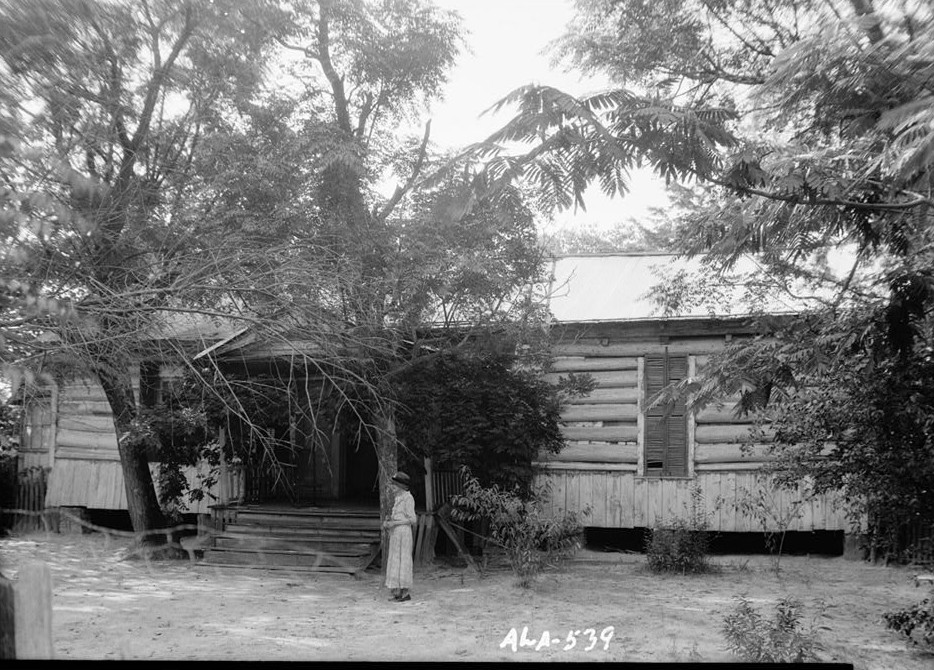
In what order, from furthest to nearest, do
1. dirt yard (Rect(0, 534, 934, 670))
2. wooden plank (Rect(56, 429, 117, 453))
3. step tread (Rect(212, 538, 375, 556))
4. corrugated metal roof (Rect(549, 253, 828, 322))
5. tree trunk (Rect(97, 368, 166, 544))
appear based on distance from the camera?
wooden plank (Rect(56, 429, 117, 453)), tree trunk (Rect(97, 368, 166, 544)), corrugated metal roof (Rect(549, 253, 828, 322)), step tread (Rect(212, 538, 375, 556)), dirt yard (Rect(0, 534, 934, 670))

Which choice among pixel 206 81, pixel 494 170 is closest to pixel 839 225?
pixel 494 170

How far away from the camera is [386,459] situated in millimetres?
10797

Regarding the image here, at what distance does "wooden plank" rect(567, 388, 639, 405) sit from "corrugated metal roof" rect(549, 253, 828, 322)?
45.1 inches

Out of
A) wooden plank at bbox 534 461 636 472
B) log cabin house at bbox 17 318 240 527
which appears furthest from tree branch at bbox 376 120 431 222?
log cabin house at bbox 17 318 240 527

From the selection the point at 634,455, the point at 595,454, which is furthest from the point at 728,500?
the point at 595,454

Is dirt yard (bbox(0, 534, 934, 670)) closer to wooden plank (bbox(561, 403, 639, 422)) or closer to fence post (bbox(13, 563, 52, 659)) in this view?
wooden plank (bbox(561, 403, 639, 422))

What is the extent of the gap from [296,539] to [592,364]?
516 centimetres

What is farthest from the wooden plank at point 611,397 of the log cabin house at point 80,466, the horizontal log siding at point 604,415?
the log cabin house at point 80,466

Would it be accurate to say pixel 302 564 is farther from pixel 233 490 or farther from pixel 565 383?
pixel 565 383

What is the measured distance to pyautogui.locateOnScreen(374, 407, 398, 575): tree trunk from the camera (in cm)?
1057

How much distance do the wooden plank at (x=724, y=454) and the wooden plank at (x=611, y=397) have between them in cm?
121

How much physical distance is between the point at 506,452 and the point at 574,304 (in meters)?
3.16

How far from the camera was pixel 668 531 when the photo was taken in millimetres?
11297

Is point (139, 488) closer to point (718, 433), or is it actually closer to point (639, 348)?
point (639, 348)
